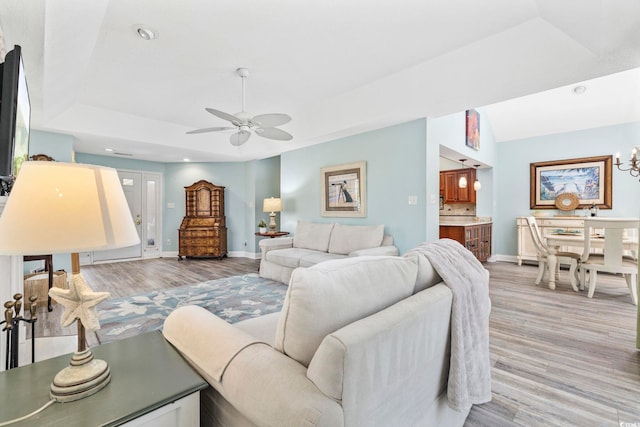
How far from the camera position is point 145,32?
→ 2.53 metres

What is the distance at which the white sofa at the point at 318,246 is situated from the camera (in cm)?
390

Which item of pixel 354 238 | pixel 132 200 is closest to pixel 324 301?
pixel 354 238

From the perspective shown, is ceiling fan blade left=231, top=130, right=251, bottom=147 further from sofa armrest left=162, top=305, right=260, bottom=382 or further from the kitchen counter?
the kitchen counter

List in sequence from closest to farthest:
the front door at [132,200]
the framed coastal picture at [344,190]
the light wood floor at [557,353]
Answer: the light wood floor at [557,353]
the framed coastal picture at [344,190]
the front door at [132,200]

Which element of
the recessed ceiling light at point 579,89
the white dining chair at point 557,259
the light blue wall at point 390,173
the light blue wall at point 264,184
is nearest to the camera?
the light blue wall at point 390,173

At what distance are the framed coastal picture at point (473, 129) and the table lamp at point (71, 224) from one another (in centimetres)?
529

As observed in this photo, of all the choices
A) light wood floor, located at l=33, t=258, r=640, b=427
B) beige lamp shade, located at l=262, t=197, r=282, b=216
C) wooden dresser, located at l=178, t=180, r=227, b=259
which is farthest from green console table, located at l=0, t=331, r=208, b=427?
wooden dresser, located at l=178, t=180, r=227, b=259

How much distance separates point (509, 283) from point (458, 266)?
3.68 meters

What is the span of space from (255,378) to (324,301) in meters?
0.31

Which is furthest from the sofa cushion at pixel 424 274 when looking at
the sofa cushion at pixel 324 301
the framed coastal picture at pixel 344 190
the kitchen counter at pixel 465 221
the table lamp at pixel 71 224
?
Answer: the kitchen counter at pixel 465 221

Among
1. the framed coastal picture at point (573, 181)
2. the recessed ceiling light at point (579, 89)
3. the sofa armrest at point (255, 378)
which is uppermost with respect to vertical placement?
the recessed ceiling light at point (579, 89)

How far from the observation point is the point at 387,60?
3.12 meters

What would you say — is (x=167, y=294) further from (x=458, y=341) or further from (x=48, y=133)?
(x=458, y=341)

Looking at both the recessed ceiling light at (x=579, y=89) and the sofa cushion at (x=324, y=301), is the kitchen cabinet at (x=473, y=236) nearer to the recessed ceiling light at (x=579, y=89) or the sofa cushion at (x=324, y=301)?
the recessed ceiling light at (x=579, y=89)
